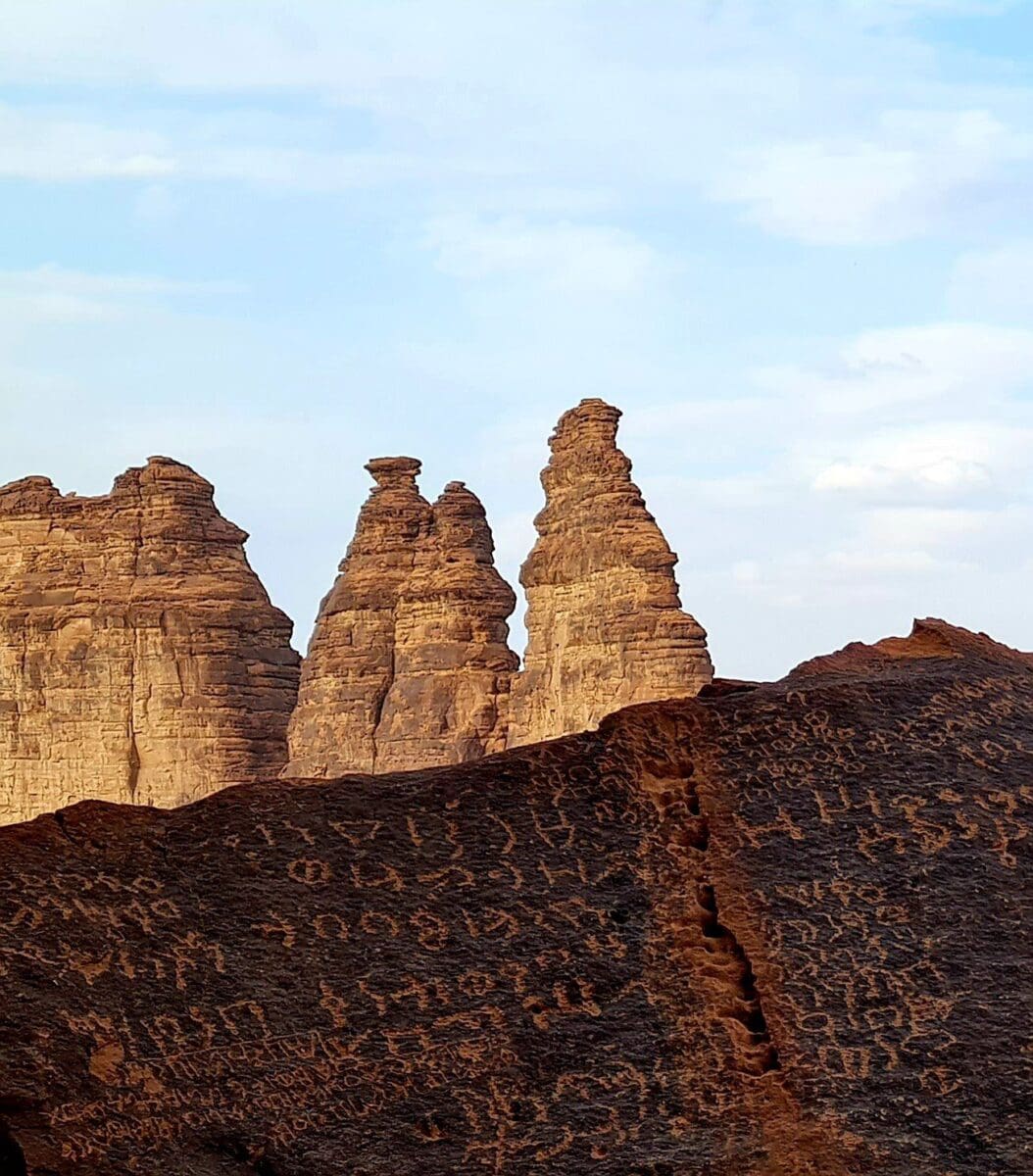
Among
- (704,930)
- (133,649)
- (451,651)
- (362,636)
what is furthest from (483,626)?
(704,930)

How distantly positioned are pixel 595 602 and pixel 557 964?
4317 centimetres

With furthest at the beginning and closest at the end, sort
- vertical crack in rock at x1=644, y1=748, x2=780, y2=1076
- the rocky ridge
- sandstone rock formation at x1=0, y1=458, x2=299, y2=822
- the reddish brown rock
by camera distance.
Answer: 1. sandstone rock formation at x1=0, y1=458, x2=299, y2=822
2. the rocky ridge
3. the reddish brown rock
4. vertical crack in rock at x1=644, y1=748, x2=780, y2=1076

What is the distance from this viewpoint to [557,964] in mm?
3703

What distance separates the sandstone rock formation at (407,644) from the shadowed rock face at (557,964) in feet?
146

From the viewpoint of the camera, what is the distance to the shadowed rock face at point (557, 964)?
134 inches

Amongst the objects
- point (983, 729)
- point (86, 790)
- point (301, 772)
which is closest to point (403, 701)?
point (301, 772)

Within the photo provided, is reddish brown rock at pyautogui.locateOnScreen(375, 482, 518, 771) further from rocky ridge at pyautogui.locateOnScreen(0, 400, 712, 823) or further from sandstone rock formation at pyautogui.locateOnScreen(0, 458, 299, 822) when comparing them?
sandstone rock formation at pyautogui.locateOnScreen(0, 458, 299, 822)

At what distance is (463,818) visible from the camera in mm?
4016

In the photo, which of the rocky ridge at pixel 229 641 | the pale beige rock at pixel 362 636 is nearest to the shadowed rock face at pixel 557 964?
the rocky ridge at pixel 229 641

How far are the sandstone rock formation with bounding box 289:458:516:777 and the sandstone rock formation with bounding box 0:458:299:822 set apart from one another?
175 cm

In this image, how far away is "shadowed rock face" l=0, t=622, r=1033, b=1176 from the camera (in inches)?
134

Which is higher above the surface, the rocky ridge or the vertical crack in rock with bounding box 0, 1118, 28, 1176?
the rocky ridge

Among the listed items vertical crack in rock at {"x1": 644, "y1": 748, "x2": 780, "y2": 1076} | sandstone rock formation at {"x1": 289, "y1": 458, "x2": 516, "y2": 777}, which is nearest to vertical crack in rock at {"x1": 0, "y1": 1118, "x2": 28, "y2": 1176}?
vertical crack in rock at {"x1": 644, "y1": 748, "x2": 780, "y2": 1076}

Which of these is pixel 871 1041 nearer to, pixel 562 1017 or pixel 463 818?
pixel 562 1017
